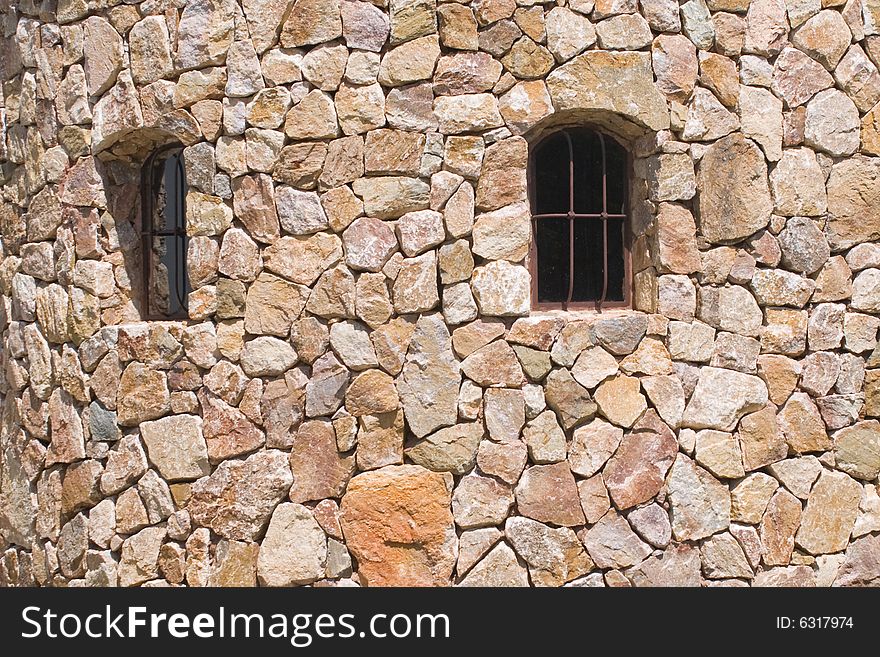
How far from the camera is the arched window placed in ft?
18.1

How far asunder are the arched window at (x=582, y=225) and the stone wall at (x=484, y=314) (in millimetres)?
162

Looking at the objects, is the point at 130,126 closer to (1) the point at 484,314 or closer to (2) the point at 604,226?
(1) the point at 484,314

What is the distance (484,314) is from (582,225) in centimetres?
95

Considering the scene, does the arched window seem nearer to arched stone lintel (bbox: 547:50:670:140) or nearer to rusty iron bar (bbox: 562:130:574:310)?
rusty iron bar (bbox: 562:130:574:310)

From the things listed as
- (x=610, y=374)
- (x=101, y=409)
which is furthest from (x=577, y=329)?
(x=101, y=409)

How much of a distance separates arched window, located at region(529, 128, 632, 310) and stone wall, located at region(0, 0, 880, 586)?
162mm

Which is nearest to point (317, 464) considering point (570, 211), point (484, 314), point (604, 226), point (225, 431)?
point (225, 431)

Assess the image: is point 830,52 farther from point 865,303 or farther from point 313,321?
point 313,321

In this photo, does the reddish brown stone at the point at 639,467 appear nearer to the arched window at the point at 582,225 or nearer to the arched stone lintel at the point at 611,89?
the arched window at the point at 582,225

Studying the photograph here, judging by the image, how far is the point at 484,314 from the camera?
513 cm

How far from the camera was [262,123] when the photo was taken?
207 inches

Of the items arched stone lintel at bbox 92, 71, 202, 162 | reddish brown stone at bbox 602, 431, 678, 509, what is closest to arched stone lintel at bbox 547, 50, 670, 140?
reddish brown stone at bbox 602, 431, 678, 509

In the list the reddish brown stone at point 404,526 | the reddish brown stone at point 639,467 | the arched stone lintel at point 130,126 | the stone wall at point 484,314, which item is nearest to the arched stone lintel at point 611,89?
the stone wall at point 484,314

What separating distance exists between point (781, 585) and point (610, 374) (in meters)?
1.60
